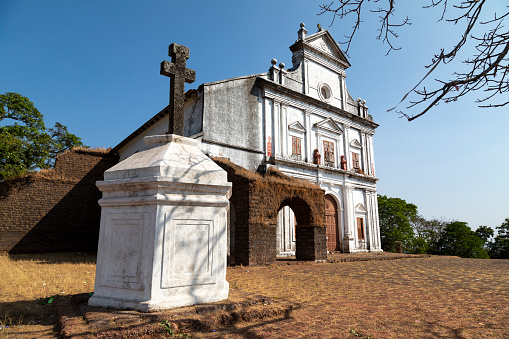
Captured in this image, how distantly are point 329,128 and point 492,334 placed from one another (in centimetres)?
1529

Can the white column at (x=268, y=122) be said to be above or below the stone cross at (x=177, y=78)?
above

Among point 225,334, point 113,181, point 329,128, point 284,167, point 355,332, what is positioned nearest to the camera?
point 225,334

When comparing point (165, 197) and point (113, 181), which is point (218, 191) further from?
point (113, 181)

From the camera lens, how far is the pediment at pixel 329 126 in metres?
16.9

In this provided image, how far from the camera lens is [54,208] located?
543 inches

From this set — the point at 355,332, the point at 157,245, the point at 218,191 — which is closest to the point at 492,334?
the point at 355,332

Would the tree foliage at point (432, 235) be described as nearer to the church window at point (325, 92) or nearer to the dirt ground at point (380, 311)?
the church window at point (325, 92)

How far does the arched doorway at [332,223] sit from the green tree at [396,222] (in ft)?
38.2

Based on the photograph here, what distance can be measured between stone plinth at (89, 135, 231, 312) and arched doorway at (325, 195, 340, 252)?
14.1m

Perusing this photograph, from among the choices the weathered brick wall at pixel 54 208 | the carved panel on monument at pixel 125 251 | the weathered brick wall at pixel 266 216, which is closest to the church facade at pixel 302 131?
the weathered brick wall at pixel 266 216

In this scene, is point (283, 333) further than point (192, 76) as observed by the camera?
No

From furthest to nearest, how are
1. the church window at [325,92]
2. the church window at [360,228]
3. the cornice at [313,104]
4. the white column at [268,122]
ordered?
the church window at [360,228] < the church window at [325,92] < the cornice at [313,104] < the white column at [268,122]

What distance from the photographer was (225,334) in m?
2.61

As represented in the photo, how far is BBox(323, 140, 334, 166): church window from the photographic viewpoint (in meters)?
17.0
